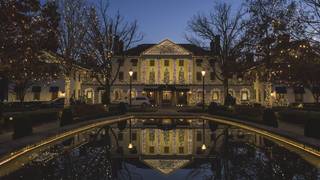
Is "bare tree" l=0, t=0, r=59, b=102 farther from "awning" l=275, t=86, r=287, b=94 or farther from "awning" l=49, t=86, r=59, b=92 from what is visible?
"awning" l=275, t=86, r=287, b=94

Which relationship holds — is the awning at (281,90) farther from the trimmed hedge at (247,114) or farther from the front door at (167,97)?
the trimmed hedge at (247,114)

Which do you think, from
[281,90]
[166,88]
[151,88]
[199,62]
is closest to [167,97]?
[166,88]

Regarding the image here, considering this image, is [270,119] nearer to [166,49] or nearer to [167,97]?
[167,97]

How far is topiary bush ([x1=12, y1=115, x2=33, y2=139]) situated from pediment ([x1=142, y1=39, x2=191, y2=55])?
47368mm

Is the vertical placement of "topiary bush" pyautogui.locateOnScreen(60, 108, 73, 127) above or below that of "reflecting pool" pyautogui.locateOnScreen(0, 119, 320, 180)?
above

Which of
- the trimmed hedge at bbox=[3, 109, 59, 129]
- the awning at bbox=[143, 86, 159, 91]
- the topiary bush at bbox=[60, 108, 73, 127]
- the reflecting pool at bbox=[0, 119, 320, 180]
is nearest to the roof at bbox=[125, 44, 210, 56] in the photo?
the awning at bbox=[143, 86, 159, 91]

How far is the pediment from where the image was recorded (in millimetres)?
63594

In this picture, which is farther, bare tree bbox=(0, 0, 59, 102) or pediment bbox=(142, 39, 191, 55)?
pediment bbox=(142, 39, 191, 55)

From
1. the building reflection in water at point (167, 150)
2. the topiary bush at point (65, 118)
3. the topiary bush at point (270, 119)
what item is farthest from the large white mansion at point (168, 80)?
the building reflection in water at point (167, 150)

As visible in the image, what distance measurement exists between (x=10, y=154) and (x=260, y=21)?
92.6ft

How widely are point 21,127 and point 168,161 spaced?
8861 millimetres

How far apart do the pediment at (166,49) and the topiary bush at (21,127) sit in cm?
4737

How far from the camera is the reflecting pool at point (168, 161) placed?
903 centimetres

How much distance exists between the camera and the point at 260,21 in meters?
34.4
